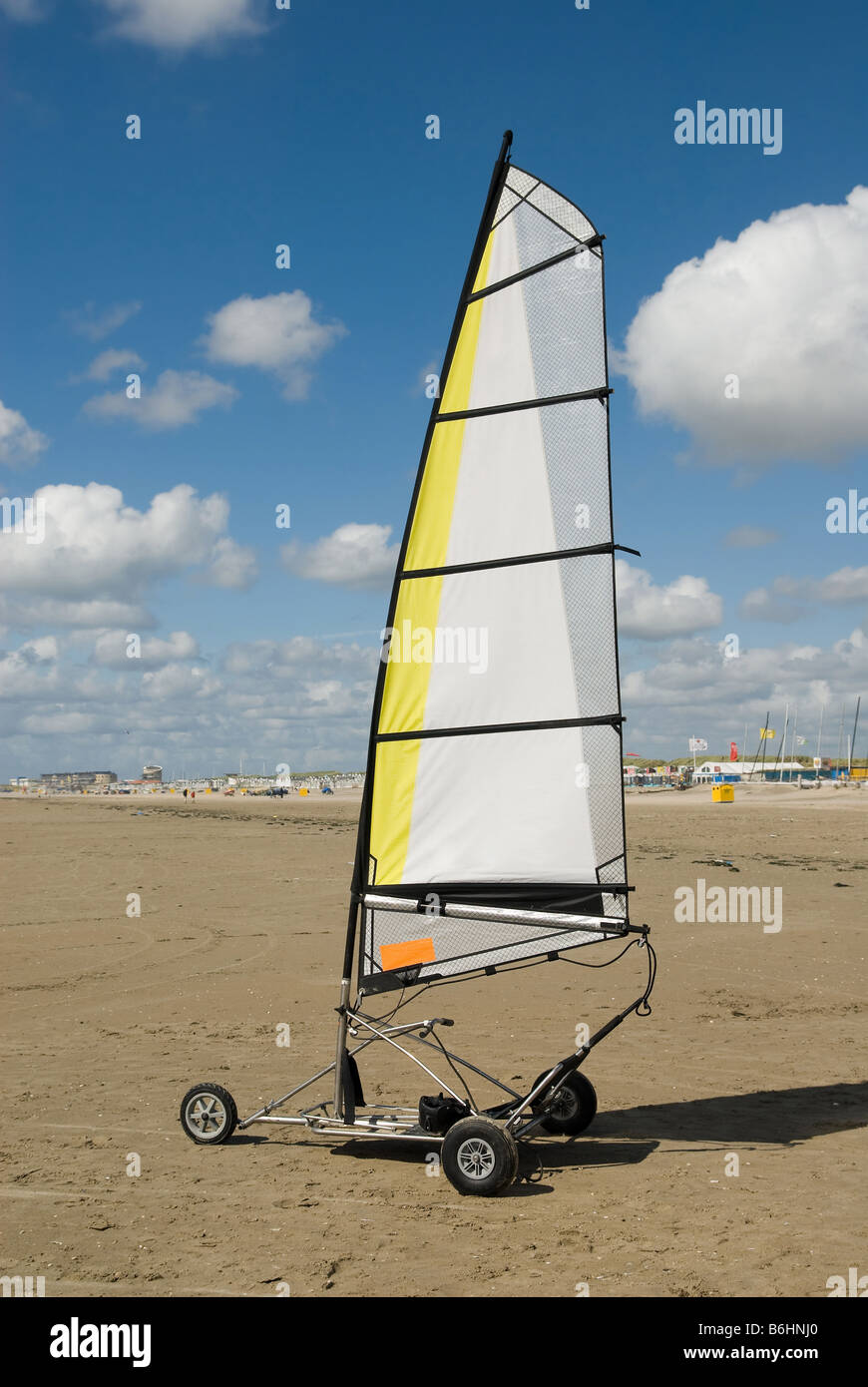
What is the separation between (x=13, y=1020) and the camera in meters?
10.6

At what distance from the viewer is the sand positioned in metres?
5.11

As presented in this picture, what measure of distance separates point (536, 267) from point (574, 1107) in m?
5.74

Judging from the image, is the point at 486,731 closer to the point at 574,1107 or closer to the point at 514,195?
the point at 574,1107

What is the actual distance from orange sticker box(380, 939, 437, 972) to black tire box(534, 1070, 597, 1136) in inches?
51.7

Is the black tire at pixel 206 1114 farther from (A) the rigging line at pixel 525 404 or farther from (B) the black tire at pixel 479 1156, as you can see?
(A) the rigging line at pixel 525 404

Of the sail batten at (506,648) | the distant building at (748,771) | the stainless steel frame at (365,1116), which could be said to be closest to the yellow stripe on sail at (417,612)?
the sail batten at (506,648)

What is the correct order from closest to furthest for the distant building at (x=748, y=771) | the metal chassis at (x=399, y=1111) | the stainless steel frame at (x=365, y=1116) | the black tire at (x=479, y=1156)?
the black tire at (x=479, y=1156) → the metal chassis at (x=399, y=1111) → the stainless steel frame at (x=365, y=1116) → the distant building at (x=748, y=771)

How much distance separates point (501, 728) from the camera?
276 inches

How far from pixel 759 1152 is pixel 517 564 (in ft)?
13.5

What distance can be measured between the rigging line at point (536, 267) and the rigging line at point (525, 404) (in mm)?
777

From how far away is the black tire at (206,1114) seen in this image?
23.3ft

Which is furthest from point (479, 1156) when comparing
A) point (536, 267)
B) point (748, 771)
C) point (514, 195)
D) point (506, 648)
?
point (748, 771)
